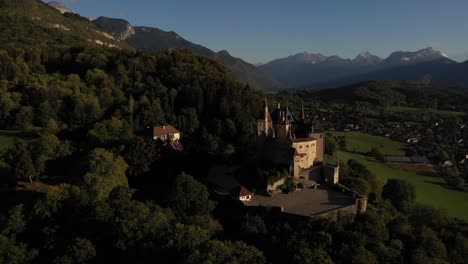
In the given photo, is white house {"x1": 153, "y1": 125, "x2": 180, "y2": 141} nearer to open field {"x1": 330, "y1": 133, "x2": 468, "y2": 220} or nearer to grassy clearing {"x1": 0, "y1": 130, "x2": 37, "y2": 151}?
grassy clearing {"x1": 0, "y1": 130, "x2": 37, "y2": 151}

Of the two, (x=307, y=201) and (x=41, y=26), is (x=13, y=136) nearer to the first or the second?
(x=307, y=201)

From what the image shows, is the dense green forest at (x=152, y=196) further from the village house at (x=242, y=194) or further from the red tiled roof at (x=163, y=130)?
the red tiled roof at (x=163, y=130)

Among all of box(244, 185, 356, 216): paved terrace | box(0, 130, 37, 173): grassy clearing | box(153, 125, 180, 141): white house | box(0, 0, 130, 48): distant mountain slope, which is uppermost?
box(0, 0, 130, 48): distant mountain slope

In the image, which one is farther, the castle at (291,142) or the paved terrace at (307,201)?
the castle at (291,142)

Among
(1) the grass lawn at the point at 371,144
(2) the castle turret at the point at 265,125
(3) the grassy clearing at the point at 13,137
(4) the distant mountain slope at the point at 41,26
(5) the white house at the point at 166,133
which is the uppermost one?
(4) the distant mountain slope at the point at 41,26

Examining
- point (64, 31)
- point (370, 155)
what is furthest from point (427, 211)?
point (64, 31)

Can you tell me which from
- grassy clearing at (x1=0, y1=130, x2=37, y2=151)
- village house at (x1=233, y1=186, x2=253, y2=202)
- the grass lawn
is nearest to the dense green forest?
grassy clearing at (x1=0, y1=130, x2=37, y2=151)

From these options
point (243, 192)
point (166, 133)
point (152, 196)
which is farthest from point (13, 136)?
point (243, 192)

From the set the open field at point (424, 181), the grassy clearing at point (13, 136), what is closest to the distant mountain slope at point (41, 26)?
the grassy clearing at point (13, 136)
